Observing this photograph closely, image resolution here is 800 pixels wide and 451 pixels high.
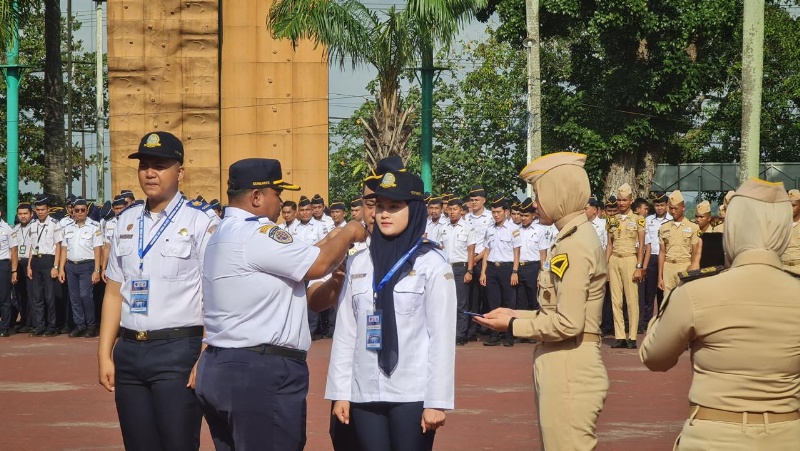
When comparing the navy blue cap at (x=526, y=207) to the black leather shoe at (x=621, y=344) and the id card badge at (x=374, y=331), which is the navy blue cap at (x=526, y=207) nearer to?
the black leather shoe at (x=621, y=344)

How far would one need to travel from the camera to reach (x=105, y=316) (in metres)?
6.19

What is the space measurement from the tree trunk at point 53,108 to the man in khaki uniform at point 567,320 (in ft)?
→ 66.8

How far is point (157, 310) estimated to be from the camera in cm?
600

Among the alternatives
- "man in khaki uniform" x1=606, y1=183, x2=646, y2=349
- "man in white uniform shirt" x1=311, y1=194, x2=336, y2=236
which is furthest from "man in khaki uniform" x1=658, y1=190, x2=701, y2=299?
"man in white uniform shirt" x1=311, y1=194, x2=336, y2=236

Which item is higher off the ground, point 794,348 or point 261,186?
point 261,186

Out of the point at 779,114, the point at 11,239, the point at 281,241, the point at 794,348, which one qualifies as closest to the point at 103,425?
the point at 281,241

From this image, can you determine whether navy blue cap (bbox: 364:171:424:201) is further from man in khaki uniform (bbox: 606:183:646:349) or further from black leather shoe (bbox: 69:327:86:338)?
black leather shoe (bbox: 69:327:86:338)

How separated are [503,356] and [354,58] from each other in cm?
1078

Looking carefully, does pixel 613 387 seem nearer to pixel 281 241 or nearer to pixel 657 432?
pixel 657 432

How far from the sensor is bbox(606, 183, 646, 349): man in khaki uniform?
16672 millimetres

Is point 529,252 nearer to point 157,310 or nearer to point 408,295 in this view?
point 157,310

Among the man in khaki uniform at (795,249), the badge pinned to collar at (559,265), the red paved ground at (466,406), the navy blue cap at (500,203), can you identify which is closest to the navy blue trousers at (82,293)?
the red paved ground at (466,406)

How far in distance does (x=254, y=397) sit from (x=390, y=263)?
0.87 metres

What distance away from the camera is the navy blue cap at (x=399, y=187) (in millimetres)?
5375
